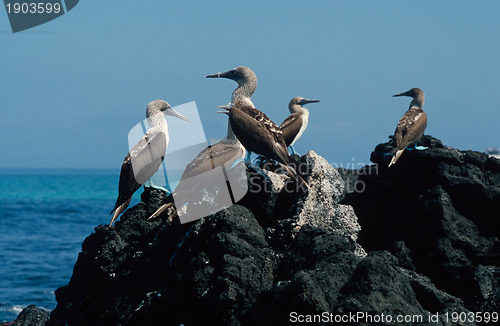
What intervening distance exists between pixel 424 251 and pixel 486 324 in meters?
1.16

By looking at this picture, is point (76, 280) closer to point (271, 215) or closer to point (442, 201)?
point (271, 215)

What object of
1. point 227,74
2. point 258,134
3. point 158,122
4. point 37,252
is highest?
point 227,74

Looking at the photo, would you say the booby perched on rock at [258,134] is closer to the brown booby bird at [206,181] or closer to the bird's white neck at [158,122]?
the brown booby bird at [206,181]

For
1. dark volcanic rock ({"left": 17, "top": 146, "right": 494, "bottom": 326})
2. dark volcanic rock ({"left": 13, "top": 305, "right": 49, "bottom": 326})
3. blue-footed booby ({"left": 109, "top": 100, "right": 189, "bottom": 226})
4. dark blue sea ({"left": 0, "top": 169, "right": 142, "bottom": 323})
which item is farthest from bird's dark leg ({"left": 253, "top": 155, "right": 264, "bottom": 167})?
dark blue sea ({"left": 0, "top": 169, "right": 142, "bottom": 323})

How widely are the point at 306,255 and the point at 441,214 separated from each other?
2.05 m

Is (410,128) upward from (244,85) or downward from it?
downward

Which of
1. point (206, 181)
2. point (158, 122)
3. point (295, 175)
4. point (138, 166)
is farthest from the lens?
point (158, 122)

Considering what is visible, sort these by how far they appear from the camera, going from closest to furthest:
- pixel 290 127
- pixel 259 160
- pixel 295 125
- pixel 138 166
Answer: pixel 138 166, pixel 259 160, pixel 290 127, pixel 295 125

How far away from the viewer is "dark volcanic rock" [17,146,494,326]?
4711mm

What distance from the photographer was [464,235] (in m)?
6.63

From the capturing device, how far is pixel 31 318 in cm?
855

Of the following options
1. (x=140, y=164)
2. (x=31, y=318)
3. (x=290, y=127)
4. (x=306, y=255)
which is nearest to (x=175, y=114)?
(x=140, y=164)

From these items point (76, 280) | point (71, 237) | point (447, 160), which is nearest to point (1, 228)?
point (71, 237)

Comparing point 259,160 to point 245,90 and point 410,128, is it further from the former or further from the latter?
point 410,128
